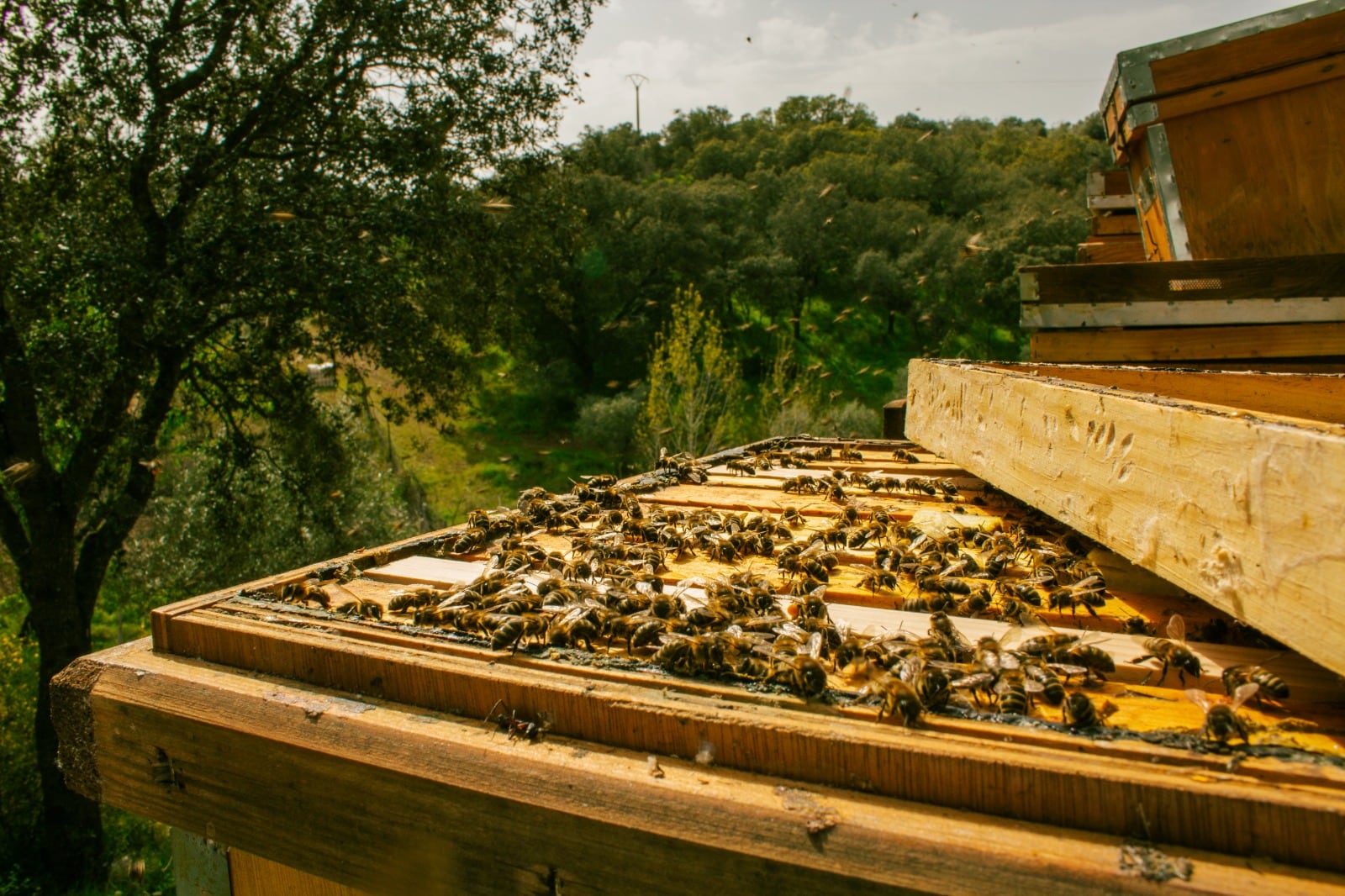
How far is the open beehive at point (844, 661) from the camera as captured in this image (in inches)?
52.9

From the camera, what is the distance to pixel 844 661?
1836 mm

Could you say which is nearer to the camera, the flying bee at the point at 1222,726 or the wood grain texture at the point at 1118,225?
the flying bee at the point at 1222,726

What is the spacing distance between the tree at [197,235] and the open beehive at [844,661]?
35.9 ft

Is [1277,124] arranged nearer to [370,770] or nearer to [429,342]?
[370,770]

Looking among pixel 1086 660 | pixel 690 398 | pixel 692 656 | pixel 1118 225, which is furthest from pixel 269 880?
pixel 690 398

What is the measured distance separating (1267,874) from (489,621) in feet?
5.39

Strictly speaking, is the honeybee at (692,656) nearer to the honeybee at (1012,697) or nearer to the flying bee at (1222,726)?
the honeybee at (1012,697)

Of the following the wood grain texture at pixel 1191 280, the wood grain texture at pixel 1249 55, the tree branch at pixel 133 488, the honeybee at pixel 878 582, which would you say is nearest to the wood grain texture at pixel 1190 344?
the wood grain texture at pixel 1191 280

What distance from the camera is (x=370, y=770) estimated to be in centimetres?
178

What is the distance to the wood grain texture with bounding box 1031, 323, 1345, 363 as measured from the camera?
4.83 m

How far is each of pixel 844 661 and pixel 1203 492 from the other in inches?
37.0

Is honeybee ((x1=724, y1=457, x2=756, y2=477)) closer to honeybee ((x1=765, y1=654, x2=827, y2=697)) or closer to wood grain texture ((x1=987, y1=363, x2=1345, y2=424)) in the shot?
wood grain texture ((x1=987, y1=363, x2=1345, y2=424))

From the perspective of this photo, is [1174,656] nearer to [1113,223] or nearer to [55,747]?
[1113,223]

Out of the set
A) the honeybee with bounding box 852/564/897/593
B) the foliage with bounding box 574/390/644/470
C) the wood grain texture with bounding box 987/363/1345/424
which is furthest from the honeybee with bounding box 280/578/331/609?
the foliage with bounding box 574/390/644/470
